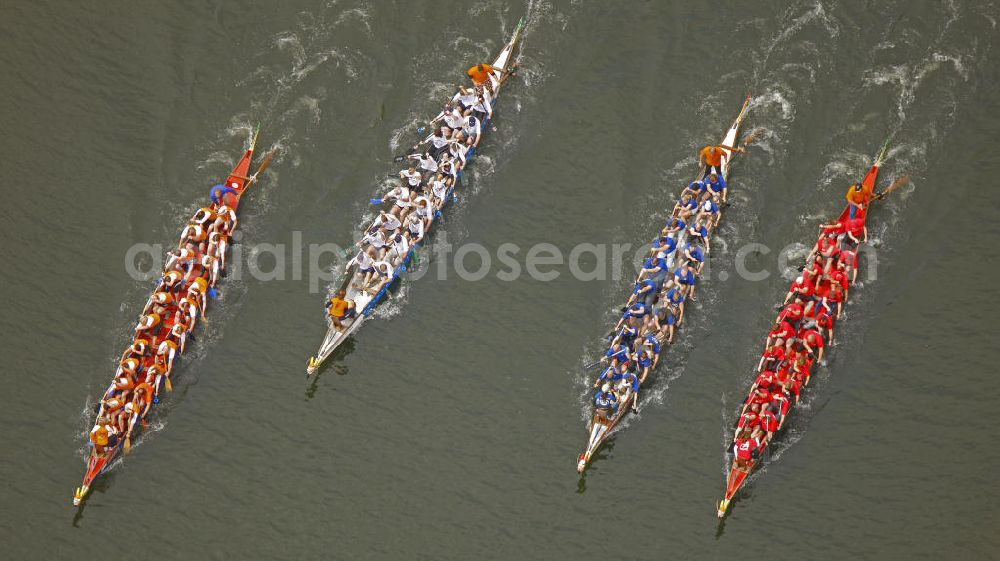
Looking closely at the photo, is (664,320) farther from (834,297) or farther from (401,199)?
(401,199)

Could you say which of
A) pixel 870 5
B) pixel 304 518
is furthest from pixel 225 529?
pixel 870 5

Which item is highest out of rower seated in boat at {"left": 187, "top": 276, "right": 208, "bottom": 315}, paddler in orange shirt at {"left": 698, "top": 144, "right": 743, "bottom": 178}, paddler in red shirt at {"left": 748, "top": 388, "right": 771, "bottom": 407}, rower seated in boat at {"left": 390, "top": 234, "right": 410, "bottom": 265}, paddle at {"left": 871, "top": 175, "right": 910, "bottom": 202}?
paddle at {"left": 871, "top": 175, "right": 910, "bottom": 202}

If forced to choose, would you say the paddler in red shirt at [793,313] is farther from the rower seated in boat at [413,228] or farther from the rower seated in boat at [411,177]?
the rower seated in boat at [411,177]

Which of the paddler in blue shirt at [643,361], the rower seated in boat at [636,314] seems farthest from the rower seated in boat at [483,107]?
the paddler in blue shirt at [643,361]

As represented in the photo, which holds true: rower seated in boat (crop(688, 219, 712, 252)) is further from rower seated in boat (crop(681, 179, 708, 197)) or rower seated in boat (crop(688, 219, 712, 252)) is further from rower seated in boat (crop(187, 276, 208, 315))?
rower seated in boat (crop(187, 276, 208, 315))

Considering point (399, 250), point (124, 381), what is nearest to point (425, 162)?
point (399, 250)

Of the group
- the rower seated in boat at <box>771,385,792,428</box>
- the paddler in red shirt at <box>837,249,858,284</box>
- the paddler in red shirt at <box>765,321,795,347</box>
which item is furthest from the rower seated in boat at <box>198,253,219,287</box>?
the paddler in red shirt at <box>837,249,858,284</box>
